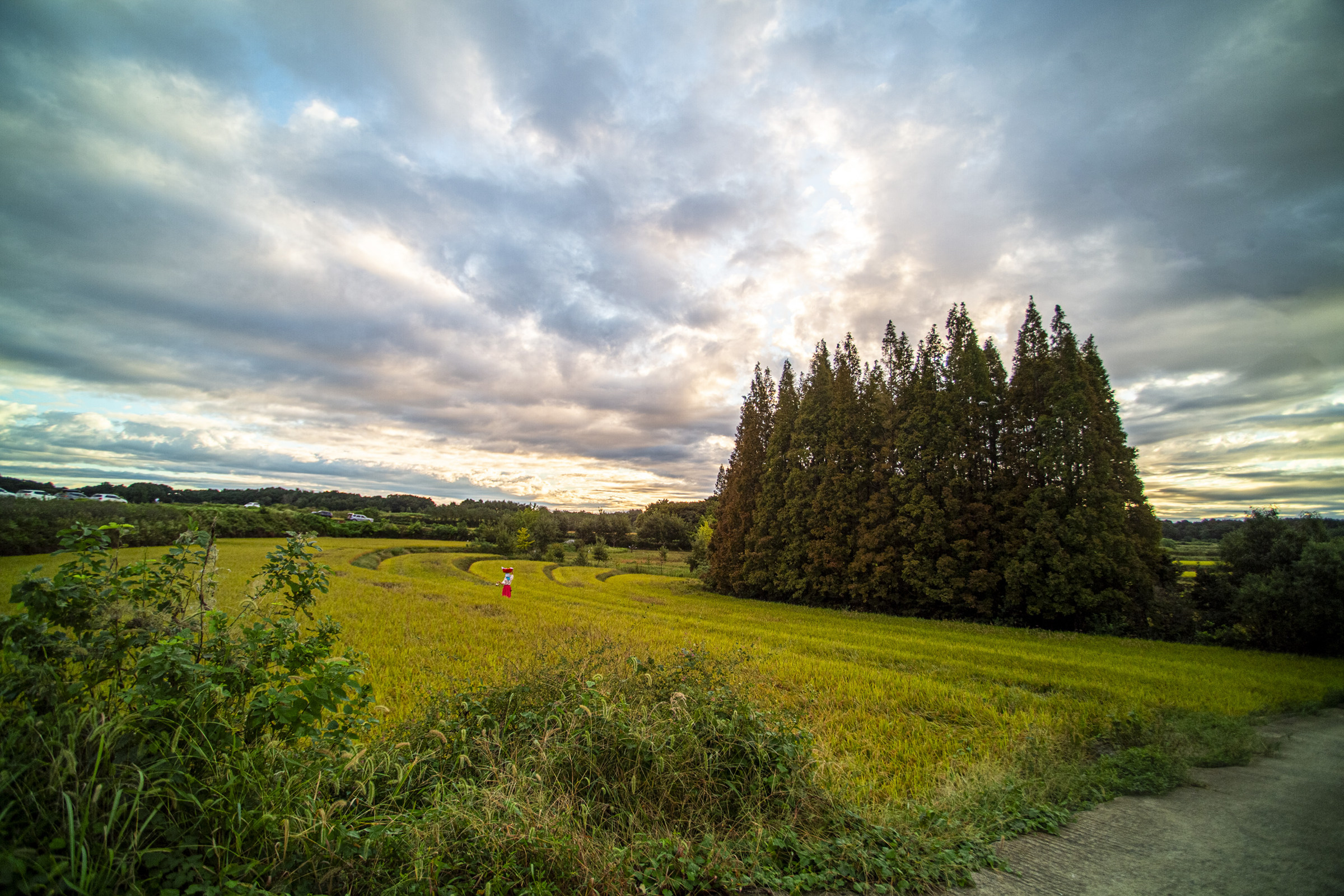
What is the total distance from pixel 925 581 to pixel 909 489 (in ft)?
14.9

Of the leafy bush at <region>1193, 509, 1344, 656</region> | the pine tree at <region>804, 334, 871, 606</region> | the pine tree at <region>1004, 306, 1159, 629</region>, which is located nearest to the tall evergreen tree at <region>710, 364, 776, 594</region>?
the pine tree at <region>804, 334, 871, 606</region>

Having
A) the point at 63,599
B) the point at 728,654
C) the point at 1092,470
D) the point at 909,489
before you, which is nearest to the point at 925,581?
the point at 909,489

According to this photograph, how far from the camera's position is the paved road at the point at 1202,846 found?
365cm

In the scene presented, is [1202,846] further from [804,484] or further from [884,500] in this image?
[804,484]

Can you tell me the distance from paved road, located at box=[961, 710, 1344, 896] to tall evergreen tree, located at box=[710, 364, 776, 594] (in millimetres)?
27243

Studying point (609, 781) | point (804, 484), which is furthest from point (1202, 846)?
point (804, 484)

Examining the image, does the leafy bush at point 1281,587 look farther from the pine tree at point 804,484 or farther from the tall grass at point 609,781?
the pine tree at point 804,484

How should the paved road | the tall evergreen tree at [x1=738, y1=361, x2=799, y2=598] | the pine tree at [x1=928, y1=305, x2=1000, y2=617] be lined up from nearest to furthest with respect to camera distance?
the paved road
the pine tree at [x1=928, y1=305, x2=1000, y2=617]
the tall evergreen tree at [x1=738, y1=361, x2=799, y2=598]

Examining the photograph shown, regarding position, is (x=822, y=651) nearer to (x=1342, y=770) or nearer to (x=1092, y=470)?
(x=1342, y=770)

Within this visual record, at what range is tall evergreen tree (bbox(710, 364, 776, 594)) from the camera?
33594 millimetres

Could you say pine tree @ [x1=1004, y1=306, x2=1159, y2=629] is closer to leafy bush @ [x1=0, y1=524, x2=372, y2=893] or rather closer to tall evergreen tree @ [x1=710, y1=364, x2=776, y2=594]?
tall evergreen tree @ [x1=710, y1=364, x2=776, y2=594]

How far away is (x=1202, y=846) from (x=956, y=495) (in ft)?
72.7

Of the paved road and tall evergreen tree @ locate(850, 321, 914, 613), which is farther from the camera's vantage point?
tall evergreen tree @ locate(850, 321, 914, 613)

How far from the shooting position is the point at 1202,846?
4.23 meters
